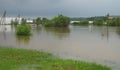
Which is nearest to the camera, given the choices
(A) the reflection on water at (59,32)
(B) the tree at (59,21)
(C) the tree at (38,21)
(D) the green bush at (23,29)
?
(A) the reflection on water at (59,32)

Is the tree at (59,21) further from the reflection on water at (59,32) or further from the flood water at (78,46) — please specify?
the flood water at (78,46)

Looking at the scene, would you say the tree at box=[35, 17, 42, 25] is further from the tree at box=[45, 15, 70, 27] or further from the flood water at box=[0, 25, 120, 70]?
the flood water at box=[0, 25, 120, 70]

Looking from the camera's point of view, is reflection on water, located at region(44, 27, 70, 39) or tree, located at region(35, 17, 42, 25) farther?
tree, located at region(35, 17, 42, 25)

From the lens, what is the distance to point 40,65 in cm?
2023

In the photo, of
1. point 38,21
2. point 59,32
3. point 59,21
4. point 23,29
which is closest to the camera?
point 23,29

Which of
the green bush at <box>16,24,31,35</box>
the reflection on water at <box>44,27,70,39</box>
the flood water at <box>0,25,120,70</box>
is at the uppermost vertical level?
the green bush at <box>16,24,31,35</box>

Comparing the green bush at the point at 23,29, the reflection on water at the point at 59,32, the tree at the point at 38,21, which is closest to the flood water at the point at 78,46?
the reflection on water at the point at 59,32

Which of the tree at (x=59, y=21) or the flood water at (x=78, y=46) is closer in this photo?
the flood water at (x=78, y=46)

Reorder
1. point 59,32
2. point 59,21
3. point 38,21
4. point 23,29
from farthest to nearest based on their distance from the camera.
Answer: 1. point 38,21
2. point 59,21
3. point 59,32
4. point 23,29

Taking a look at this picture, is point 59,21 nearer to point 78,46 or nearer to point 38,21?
point 38,21

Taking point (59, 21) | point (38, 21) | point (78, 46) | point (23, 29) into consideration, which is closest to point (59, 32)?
point (23, 29)

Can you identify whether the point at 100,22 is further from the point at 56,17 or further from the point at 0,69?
the point at 0,69

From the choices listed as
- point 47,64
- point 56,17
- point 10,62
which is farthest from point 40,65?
point 56,17

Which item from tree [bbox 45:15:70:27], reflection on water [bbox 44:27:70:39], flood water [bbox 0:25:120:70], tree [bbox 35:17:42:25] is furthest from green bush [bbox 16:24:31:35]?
tree [bbox 35:17:42:25]
